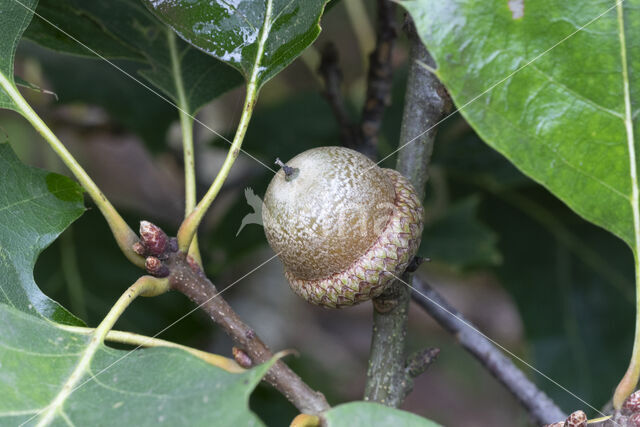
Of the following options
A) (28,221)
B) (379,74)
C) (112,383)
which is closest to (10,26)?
(28,221)

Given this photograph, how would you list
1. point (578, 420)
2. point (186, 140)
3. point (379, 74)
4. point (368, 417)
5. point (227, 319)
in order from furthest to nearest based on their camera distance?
1. point (379, 74)
2. point (186, 140)
3. point (227, 319)
4. point (578, 420)
5. point (368, 417)

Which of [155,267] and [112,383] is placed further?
[155,267]

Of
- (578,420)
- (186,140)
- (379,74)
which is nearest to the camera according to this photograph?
(578,420)

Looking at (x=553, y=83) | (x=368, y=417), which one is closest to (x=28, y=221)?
(x=368, y=417)

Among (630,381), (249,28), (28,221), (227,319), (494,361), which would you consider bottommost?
(494,361)

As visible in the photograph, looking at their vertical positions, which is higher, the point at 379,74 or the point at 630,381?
the point at 379,74

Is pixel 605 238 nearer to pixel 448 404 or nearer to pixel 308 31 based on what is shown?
pixel 308 31

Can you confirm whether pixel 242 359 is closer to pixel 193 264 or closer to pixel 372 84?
pixel 193 264

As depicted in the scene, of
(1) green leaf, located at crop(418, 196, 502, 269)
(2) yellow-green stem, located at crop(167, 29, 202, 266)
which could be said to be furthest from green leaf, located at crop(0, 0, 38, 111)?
(1) green leaf, located at crop(418, 196, 502, 269)
